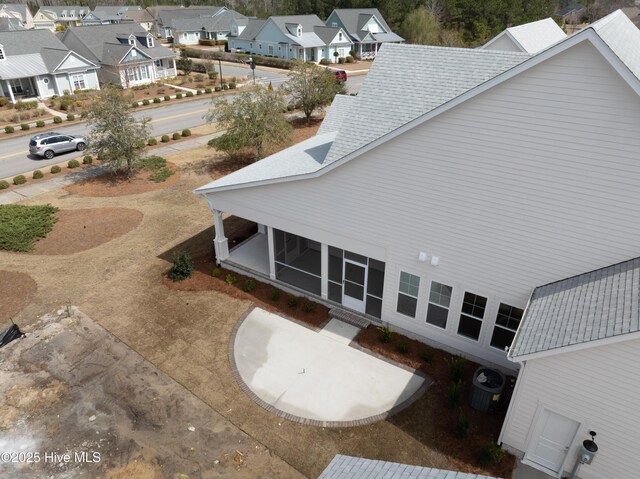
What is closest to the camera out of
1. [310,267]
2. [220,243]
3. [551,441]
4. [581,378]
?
[581,378]

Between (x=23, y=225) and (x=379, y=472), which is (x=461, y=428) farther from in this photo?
(x=23, y=225)

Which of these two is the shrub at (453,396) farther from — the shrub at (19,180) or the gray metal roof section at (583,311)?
the shrub at (19,180)

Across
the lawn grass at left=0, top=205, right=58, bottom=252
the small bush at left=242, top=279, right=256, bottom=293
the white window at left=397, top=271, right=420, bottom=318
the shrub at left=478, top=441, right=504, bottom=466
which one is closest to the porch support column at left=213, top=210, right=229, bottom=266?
the small bush at left=242, top=279, right=256, bottom=293

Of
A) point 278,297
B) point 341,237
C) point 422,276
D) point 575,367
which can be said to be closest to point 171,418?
point 278,297

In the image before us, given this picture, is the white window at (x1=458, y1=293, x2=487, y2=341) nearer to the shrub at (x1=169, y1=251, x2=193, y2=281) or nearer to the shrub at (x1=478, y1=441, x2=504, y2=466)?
the shrub at (x1=478, y1=441, x2=504, y2=466)

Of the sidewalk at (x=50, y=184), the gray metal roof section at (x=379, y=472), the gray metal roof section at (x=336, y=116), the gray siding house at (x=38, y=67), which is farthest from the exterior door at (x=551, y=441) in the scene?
the gray siding house at (x=38, y=67)

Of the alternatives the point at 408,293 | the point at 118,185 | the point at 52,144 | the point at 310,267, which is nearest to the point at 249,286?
Answer: the point at 310,267
